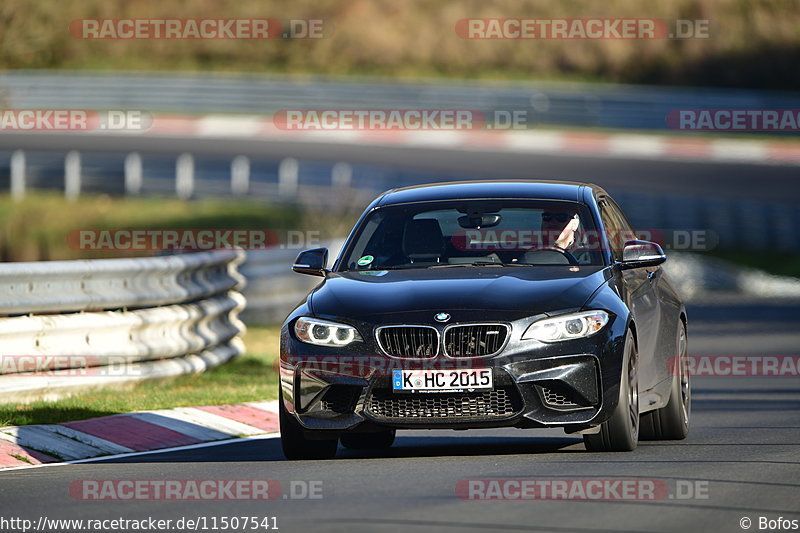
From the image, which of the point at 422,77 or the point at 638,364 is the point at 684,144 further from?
the point at 638,364

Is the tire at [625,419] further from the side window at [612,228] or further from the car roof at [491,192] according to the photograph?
the car roof at [491,192]

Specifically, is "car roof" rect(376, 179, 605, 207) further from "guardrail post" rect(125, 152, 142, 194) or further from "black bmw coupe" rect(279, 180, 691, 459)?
"guardrail post" rect(125, 152, 142, 194)

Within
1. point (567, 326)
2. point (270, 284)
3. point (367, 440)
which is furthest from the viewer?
point (270, 284)

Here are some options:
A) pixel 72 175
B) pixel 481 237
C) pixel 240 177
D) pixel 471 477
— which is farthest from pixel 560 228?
pixel 72 175

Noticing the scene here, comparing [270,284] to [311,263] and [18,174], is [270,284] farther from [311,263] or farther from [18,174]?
A: [18,174]

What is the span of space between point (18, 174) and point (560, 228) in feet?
83.5

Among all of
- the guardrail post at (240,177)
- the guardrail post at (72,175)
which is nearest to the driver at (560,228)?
the guardrail post at (240,177)

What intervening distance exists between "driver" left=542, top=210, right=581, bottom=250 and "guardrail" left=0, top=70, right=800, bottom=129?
31412 millimetres

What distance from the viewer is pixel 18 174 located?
112 feet

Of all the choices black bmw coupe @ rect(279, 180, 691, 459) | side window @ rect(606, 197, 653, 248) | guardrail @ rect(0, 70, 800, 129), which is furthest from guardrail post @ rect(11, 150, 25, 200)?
black bmw coupe @ rect(279, 180, 691, 459)

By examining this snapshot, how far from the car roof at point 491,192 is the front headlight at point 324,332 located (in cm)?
154

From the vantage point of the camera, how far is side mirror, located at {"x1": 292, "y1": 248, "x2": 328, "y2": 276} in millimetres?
10273

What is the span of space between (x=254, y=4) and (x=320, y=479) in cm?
5421

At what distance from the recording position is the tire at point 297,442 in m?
9.43
